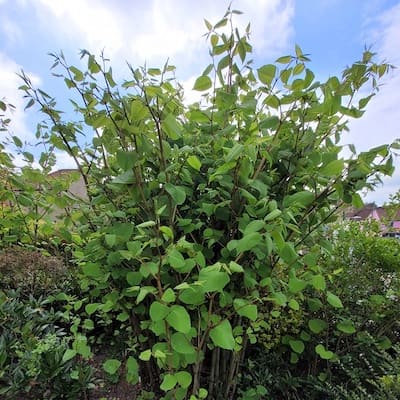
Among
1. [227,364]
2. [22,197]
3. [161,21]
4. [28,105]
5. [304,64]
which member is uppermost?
[161,21]

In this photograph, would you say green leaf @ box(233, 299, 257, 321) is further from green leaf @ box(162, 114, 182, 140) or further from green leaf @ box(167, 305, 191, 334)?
green leaf @ box(162, 114, 182, 140)

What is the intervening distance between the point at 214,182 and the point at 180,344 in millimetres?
560

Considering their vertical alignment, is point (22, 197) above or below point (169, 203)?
above

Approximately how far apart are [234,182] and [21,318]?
172 centimetres

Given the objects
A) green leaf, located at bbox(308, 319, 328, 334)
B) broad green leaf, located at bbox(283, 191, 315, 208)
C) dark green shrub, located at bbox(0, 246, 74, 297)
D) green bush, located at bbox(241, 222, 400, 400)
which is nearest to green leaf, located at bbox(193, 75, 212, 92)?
broad green leaf, located at bbox(283, 191, 315, 208)

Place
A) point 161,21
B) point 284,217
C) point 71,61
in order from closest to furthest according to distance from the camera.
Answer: point 284,217, point 71,61, point 161,21

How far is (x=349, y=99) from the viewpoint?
40.3 inches

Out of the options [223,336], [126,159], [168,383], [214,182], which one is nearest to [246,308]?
[223,336]

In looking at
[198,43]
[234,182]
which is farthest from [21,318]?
[198,43]

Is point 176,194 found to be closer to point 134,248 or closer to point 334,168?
point 134,248

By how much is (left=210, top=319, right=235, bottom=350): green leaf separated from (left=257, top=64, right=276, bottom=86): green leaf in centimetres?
79

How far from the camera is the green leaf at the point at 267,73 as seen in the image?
912mm

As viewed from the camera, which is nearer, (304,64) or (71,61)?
(304,64)

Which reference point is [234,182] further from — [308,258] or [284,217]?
[308,258]
